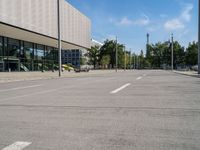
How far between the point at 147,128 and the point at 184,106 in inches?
144

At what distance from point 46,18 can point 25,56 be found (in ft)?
25.4

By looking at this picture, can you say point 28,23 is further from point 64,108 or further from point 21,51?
point 64,108

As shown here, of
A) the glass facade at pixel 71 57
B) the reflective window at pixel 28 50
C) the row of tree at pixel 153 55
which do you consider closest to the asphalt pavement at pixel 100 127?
the reflective window at pixel 28 50

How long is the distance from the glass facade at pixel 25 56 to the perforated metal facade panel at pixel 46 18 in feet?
17.4

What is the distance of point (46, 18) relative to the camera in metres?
53.4

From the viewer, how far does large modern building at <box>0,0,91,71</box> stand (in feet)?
140

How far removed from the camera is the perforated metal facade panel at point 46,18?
41403 mm

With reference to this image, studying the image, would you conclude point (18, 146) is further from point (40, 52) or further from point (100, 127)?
point (40, 52)

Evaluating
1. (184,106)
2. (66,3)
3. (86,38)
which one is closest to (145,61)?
(86,38)

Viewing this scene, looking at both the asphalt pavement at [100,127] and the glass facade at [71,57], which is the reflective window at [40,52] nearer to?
the asphalt pavement at [100,127]

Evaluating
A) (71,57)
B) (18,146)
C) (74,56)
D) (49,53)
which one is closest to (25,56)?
(49,53)

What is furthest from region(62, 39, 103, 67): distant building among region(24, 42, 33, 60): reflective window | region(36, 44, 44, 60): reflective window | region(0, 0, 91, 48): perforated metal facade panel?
region(24, 42, 33, 60): reflective window

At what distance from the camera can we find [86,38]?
77.5 metres

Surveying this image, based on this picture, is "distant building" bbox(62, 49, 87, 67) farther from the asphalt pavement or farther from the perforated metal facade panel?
the asphalt pavement
